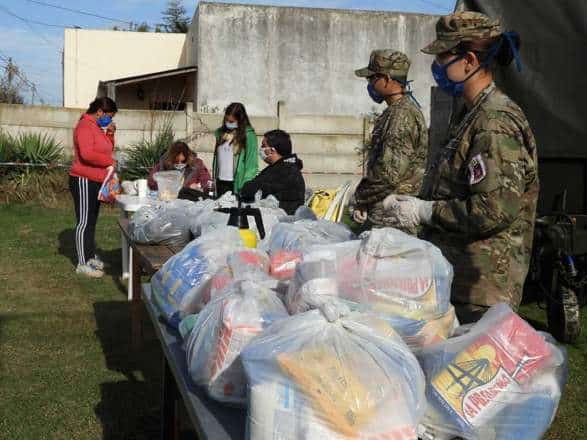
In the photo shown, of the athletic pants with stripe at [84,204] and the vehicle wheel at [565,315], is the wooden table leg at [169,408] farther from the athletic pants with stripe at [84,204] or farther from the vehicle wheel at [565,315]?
the athletic pants with stripe at [84,204]

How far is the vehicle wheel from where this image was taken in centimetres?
496

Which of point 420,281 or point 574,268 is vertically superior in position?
point 420,281

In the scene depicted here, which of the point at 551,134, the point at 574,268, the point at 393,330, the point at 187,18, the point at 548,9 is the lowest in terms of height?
the point at 574,268

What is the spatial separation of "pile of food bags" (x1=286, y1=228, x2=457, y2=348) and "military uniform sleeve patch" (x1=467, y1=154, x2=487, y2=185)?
438 millimetres

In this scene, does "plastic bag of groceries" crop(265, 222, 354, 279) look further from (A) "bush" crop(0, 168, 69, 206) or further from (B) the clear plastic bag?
(A) "bush" crop(0, 168, 69, 206)

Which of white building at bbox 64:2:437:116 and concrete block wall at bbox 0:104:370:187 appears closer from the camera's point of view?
concrete block wall at bbox 0:104:370:187

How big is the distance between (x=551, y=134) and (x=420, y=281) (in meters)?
3.84

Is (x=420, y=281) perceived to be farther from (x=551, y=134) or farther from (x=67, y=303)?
(x=67, y=303)

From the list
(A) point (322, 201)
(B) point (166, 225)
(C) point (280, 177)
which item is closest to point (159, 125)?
(C) point (280, 177)

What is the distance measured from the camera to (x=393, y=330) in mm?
1649

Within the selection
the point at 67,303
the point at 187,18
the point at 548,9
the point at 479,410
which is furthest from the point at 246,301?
the point at 187,18

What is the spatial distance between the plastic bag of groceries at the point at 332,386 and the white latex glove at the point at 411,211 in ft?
3.12

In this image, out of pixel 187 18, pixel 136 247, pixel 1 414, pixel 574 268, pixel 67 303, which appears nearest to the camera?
pixel 1 414

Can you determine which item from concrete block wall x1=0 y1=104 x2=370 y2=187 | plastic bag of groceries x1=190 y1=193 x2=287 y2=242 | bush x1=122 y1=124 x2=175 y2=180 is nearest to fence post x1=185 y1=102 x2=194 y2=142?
concrete block wall x1=0 y1=104 x2=370 y2=187
